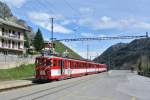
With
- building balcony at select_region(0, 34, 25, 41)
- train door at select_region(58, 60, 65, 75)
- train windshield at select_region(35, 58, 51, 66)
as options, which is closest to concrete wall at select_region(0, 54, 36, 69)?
train door at select_region(58, 60, 65, 75)

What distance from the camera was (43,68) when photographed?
37969 mm

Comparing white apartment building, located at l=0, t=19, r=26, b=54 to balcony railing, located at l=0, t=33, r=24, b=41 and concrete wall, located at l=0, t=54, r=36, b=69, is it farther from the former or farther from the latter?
concrete wall, located at l=0, t=54, r=36, b=69

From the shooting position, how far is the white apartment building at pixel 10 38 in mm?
85562

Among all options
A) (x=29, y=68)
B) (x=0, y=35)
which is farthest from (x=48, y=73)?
(x=0, y=35)

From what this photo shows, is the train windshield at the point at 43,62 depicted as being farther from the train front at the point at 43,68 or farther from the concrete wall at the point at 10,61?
the concrete wall at the point at 10,61

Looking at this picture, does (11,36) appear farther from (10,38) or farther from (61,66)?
(61,66)

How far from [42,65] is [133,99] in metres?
19.1

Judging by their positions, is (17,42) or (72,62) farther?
(17,42)

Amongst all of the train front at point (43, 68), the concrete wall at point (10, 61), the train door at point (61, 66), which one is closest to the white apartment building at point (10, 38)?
the concrete wall at point (10, 61)

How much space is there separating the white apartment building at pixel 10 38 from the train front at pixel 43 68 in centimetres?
4675

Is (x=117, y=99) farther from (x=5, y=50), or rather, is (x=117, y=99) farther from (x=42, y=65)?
(x=5, y=50)

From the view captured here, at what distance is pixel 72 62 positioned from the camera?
164ft

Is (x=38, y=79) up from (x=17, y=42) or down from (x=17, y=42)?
down

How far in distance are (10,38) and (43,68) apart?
5173 cm
